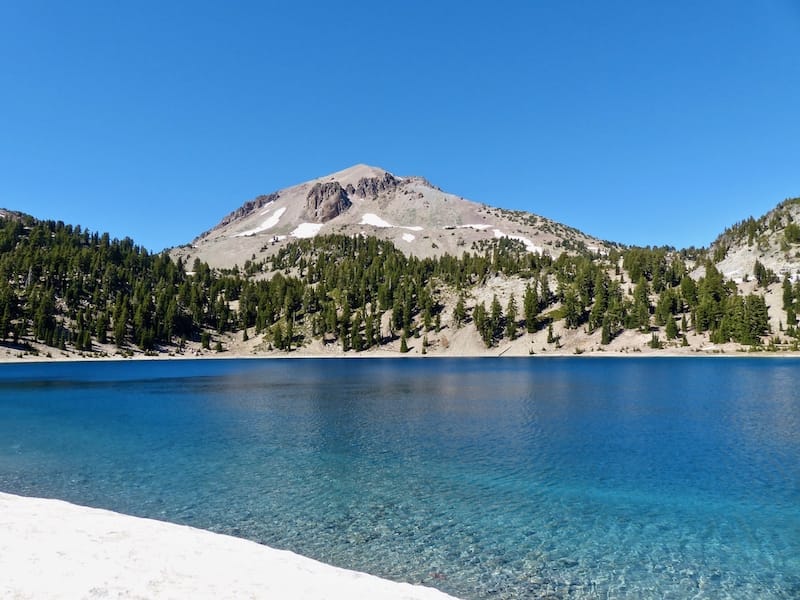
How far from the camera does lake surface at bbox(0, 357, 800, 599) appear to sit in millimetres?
17016

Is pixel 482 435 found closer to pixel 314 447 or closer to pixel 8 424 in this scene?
pixel 314 447

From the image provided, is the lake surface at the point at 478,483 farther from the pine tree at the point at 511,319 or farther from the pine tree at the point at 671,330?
the pine tree at the point at 511,319

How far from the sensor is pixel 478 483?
85.3 ft

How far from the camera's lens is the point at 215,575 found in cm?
1230

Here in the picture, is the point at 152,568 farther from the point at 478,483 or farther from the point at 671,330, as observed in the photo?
the point at 671,330

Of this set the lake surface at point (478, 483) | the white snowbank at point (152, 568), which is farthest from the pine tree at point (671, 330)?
the white snowbank at point (152, 568)

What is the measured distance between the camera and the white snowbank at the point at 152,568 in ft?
36.7

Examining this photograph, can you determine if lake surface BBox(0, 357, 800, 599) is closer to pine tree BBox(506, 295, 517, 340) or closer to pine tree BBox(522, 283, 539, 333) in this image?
pine tree BBox(522, 283, 539, 333)

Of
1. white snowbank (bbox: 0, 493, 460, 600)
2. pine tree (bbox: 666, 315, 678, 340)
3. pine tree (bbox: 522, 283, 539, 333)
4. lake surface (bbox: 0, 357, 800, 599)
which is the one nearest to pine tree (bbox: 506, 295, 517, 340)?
pine tree (bbox: 522, 283, 539, 333)

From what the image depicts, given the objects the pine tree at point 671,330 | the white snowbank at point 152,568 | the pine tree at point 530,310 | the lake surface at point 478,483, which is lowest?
the lake surface at point 478,483

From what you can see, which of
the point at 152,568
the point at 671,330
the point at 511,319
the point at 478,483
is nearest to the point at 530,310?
the point at 511,319

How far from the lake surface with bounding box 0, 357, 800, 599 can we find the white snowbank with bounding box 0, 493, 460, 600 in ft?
13.3

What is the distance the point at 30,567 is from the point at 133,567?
2.30 meters

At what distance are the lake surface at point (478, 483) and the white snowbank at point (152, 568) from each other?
407 cm
